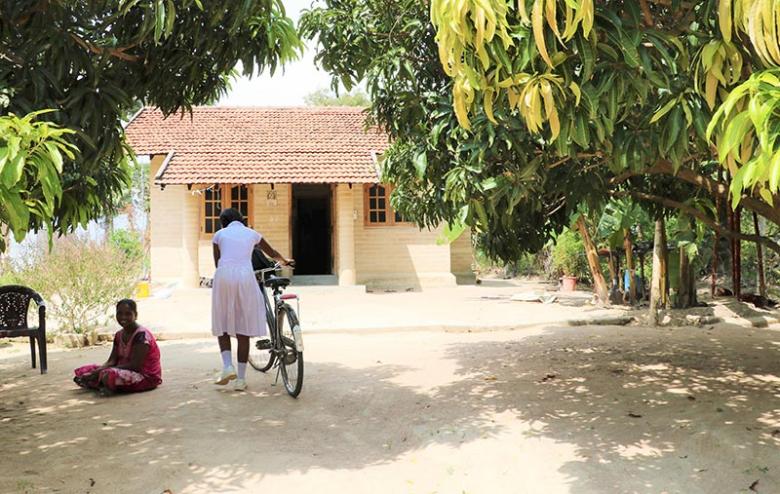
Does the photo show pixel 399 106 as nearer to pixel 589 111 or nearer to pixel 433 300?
pixel 589 111

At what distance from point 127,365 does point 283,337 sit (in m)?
1.39

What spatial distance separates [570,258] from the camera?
1684 cm

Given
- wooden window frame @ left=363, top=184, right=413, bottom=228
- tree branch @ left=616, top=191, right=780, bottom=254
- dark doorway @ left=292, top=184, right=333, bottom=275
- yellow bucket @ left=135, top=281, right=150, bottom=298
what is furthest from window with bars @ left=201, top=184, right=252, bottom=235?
tree branch @ left=616, top=191, right=780, bottom=254

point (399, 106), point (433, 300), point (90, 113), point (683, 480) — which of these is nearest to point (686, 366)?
point (683, 480)

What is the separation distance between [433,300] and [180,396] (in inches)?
333

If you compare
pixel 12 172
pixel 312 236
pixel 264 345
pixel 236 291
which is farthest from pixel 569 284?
pixel 12 172

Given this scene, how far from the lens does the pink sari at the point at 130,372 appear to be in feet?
18.2

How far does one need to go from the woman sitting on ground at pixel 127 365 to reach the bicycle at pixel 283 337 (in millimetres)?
991

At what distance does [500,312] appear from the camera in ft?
37.0

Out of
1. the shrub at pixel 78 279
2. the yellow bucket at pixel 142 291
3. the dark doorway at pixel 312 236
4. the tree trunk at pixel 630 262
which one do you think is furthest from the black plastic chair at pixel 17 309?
the dark doorway at pixel 312 236

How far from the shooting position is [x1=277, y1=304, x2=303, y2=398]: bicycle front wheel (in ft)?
17.8

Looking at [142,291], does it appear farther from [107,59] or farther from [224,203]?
[107,59]

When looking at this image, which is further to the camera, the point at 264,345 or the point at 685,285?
the point at 685,285

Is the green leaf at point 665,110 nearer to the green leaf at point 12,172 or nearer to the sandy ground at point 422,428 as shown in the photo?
the sandy ground at point 422,428
